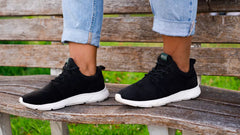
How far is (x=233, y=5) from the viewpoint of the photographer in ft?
5.04

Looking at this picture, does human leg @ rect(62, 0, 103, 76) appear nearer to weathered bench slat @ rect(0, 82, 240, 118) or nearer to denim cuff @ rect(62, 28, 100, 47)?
denim cuff @ rect(62, 28, 100, 47)

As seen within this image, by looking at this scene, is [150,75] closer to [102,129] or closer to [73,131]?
[102,129]

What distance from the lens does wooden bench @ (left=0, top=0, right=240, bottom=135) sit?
3.16 ft

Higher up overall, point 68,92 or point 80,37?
point 80,37

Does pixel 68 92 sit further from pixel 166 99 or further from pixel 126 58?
pixel 126 58

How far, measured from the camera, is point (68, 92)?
112cm

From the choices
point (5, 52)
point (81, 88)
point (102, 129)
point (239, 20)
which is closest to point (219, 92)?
point (239, 20)

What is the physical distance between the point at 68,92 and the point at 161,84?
45cm

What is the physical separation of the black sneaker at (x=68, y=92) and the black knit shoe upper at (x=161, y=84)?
18cm

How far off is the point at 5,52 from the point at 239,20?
1951 mm

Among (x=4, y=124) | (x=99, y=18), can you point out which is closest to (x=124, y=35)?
(x=99, y=18)

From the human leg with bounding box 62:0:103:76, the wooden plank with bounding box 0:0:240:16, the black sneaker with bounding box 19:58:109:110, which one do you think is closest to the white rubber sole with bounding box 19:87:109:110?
the black sneaker with bounding box 19:58:109:110

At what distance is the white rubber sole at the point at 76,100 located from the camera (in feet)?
3.56

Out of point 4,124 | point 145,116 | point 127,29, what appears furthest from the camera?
point 127,29
